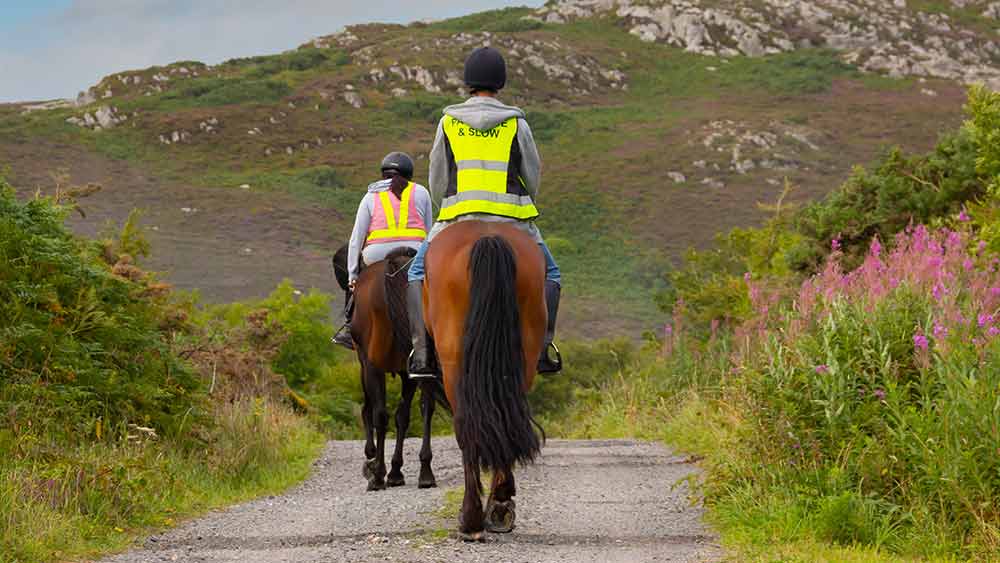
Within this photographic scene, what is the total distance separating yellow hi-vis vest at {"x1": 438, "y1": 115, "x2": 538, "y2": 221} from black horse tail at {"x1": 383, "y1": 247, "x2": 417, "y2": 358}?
2552mm

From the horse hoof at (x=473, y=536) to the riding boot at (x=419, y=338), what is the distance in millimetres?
1207

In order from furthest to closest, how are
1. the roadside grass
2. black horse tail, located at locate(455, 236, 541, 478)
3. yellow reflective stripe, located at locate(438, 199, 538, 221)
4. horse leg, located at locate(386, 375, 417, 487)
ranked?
horse leg, located at locate(386, 375, 417, 487) < yellow reflective stripe, located at locate(438, 199, 538, 221) < black horse tail, located at locate(455, 236, 541, 478) < the roadside grass

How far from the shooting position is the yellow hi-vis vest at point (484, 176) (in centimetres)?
858

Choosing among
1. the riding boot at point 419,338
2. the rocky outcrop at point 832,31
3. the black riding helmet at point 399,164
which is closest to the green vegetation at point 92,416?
the riding boot at point 419,338

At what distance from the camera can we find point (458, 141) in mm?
8727

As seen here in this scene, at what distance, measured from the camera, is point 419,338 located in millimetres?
8828

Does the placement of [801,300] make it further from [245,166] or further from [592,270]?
[245,166]

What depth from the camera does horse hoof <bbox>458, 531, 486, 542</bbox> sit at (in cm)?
799

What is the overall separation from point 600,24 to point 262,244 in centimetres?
9229

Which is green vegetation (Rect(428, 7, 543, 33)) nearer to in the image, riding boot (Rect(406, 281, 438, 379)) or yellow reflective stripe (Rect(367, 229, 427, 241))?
yellow reflective stripe (Rect(367, 229, 427, 241))

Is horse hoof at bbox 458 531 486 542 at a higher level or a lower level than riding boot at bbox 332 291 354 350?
lower

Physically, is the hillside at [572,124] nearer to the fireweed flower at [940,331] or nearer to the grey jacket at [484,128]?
the grey jacket at [484,128]

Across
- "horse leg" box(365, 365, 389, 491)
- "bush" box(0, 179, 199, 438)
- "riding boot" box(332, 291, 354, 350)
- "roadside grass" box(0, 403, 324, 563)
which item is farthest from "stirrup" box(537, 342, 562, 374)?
"riding boot" box(332, 291, 354, 350)

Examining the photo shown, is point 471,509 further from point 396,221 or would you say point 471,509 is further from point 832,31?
point 832,31
